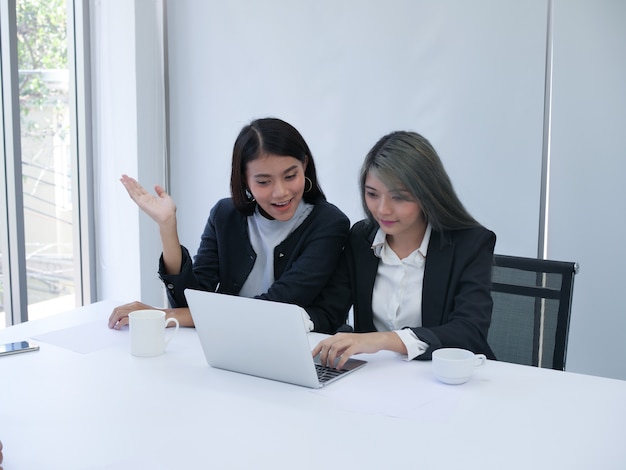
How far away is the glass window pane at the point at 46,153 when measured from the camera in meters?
3.11

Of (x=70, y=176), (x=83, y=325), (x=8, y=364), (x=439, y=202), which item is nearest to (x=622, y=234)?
(x=439, y=202)

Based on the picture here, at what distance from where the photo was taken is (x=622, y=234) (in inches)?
105

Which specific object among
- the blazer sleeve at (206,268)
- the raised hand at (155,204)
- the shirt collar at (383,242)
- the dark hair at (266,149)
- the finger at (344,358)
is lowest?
the finger at (344,358)

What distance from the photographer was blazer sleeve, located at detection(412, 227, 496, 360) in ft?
5.39

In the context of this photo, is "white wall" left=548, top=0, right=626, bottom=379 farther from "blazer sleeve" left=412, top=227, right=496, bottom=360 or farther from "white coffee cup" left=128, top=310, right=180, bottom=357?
"white coffee cup" left=128, top=310, right=180, bottom=357

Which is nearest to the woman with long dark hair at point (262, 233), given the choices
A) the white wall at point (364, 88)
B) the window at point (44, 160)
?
the white wall at point (364, 88)

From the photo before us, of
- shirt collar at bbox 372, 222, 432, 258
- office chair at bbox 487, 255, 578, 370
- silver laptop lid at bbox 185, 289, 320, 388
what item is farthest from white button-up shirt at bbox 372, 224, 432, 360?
silver laptop lid at bbox 185, 289, 320, 388

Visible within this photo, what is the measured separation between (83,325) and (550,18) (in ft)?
7.12

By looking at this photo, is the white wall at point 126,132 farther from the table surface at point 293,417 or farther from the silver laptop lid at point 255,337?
the silver laptop lid at point 255,337

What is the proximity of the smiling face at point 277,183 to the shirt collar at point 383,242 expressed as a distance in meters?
0.29

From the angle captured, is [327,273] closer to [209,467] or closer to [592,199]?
[209,467]

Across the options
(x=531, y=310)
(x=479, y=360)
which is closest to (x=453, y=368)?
(x=479, y=360)

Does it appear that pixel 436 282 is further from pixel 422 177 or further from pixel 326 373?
pixel 326 373

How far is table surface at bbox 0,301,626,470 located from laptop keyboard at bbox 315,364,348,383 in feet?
0.11
